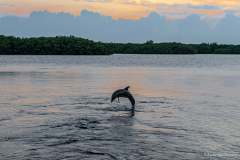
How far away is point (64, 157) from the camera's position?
13.4m

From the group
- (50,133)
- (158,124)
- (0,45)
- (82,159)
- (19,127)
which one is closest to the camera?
→ (82,159)

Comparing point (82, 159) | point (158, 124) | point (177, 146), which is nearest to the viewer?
point (82, 159)

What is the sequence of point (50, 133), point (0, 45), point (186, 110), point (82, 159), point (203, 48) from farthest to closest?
point (203, 48) → point (0, 45) → point (186, 110) → point (50, 133) → point (82, 159)

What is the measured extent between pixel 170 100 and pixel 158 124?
10.1m

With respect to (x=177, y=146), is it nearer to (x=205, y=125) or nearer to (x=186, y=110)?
(x=205, y=125)

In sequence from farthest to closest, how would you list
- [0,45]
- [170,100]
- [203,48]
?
[203,48] → [0,45] → [170,100]

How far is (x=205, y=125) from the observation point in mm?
19438

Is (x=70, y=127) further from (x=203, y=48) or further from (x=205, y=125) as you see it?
(x=203, y=48)

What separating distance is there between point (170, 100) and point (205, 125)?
984 centimetres

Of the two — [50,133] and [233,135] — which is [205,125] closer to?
[233,135]

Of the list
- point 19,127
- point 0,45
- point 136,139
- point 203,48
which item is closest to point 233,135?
point 136,139

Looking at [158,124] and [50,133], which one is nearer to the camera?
[50,133]

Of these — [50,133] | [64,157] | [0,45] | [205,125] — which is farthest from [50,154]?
[0,45]

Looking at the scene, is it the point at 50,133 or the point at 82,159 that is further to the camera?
the point at 50,133
